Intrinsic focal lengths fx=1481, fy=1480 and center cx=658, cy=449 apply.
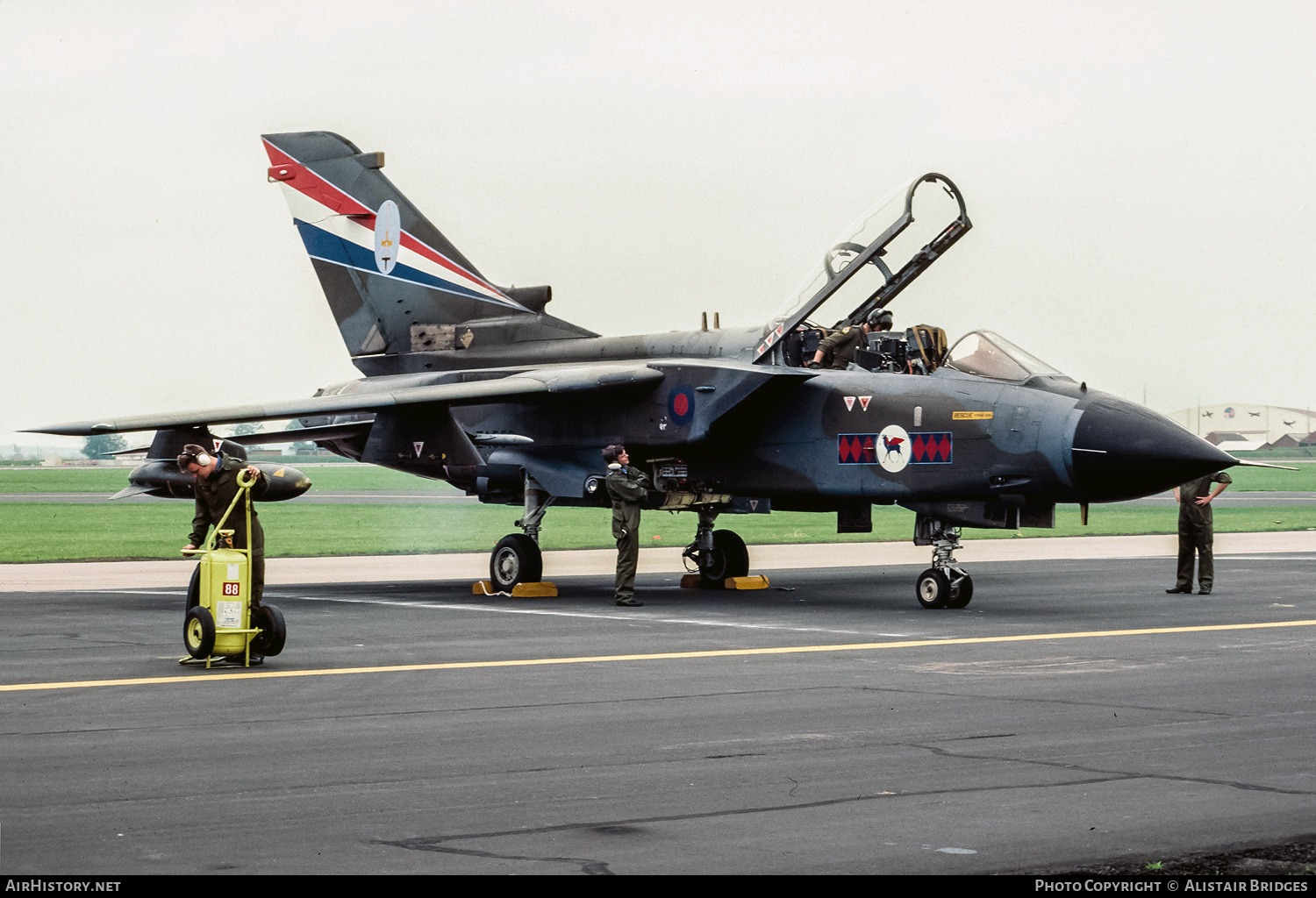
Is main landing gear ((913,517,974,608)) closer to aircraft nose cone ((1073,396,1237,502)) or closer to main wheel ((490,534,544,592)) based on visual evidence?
aircraft nose cone ((1073,396,1237,502))

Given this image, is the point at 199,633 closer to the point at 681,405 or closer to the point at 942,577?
the point at 681,405

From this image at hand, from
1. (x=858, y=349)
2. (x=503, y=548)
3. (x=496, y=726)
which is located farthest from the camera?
(x=503, y=548)

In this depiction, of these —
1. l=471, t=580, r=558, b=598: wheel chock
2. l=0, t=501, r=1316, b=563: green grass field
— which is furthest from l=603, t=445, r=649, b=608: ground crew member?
l=0, t=501, r=1316, b=563: green grass field

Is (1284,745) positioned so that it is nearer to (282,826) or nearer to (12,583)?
(282,826)

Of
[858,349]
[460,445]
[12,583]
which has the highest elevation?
[858,349]

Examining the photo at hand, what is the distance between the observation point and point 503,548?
745 inches

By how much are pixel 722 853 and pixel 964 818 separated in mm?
1206

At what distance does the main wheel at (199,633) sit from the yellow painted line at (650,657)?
0.23 metres

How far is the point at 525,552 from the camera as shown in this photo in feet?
61.4

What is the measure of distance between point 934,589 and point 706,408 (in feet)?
11.4

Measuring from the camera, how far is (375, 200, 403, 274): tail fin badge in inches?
867

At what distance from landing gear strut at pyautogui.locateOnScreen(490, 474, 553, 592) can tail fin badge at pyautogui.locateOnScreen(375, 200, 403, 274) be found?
15.7ft

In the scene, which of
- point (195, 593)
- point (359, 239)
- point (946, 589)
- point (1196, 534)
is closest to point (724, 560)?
point (946, 589)
